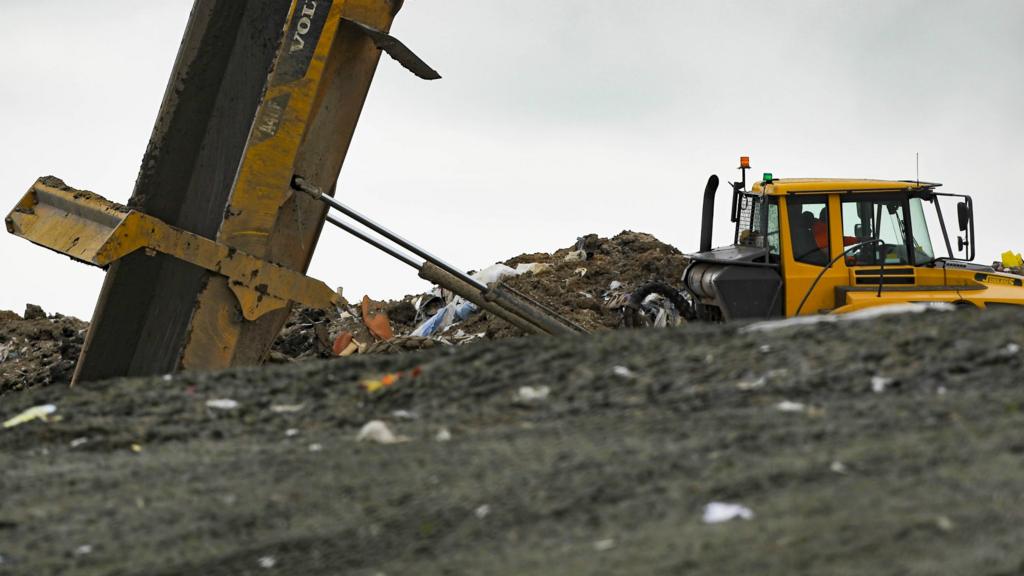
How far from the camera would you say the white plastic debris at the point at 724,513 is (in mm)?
3639

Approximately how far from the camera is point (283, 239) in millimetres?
7871

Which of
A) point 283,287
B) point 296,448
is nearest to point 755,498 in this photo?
point 296,448

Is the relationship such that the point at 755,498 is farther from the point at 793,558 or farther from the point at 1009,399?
the point at 1009,399

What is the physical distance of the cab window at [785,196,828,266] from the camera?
32.4 ft

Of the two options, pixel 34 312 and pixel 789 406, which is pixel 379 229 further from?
pixel 34 312

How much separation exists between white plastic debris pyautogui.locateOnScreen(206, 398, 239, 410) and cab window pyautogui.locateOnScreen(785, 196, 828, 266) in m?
5.54

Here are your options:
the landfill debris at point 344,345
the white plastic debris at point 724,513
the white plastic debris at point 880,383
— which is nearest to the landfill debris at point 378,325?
the landfill debris at point 344,345

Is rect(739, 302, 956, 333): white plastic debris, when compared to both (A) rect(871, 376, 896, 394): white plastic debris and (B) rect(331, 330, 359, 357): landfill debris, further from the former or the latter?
(B) rect(331, 330, 359, 357): landfill debris

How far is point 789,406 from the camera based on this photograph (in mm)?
4633

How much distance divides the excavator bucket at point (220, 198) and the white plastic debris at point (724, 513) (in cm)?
440

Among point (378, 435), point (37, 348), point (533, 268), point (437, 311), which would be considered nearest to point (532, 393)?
point (378, 435)

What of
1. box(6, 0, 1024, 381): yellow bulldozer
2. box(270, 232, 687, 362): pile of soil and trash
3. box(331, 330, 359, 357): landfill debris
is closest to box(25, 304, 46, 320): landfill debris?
box(270, 232, 687, 362): pile of soil and trash

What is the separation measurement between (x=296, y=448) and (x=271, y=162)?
117 inches

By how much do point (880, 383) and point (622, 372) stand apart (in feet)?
3.39
